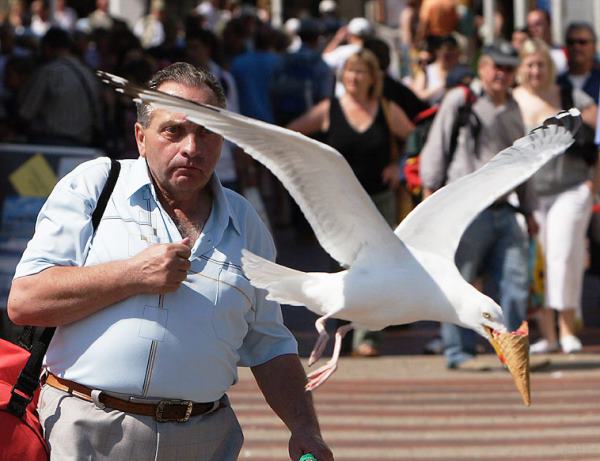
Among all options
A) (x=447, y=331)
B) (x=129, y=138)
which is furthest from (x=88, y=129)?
(x=447, y=331)

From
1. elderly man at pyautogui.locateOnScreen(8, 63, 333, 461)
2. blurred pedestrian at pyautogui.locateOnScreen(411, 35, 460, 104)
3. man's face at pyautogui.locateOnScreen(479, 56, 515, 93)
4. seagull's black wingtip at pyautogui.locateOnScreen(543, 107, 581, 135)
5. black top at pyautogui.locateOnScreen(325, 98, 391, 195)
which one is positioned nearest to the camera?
elderly man at pyautogui.locateOnScreen(8, 63, 333, 461)

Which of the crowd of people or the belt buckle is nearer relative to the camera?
the belt buckle

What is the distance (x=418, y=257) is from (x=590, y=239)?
21.6 feet

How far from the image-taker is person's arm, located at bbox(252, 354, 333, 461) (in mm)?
4262

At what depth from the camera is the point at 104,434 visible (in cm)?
397

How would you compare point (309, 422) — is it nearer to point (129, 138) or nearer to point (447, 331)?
point (447, 331)

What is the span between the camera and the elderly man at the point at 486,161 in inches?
352

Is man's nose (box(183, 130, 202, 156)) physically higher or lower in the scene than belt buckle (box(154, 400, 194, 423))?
higher

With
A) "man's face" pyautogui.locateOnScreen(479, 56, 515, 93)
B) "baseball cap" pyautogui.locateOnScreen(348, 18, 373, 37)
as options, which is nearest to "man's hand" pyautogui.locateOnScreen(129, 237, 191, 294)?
"man's face" pyautogui.locateOnScreen(479, 56, 515, 93)

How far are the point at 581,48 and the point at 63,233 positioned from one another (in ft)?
26.7

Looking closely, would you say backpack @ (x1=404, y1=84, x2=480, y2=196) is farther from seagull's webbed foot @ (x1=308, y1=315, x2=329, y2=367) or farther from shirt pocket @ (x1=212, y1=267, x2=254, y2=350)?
shirt pocket @ (x1=212, y1=267, x2=254, y2=350)

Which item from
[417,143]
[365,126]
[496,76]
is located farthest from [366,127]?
[496,76]

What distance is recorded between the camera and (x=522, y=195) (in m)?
9.11

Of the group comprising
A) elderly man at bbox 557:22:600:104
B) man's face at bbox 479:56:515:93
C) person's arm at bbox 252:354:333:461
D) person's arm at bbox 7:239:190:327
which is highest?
person's arm at bbox 7:239:190:327
